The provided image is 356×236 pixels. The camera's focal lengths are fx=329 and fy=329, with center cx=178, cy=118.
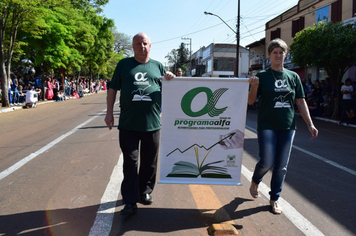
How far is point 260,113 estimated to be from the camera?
399 cm

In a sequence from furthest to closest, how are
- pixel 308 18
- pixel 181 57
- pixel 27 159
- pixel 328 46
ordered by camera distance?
pixel 181 57
pixel 308 18
pixel 328 46
pixel 27 159

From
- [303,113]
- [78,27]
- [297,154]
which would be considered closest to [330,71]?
[297,154]

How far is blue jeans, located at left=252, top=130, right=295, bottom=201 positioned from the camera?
3.88 m

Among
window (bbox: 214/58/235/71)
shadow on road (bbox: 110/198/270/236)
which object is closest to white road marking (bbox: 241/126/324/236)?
shadow on road (bbox: 110/198/270/236)

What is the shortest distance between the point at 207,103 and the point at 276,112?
0.82m

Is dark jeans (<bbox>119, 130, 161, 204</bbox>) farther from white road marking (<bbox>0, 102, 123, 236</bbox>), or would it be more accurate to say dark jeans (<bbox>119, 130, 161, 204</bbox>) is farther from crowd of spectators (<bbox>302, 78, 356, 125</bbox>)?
crowd of spectators (<bbox>302, 78, 356, 125</bbox>)

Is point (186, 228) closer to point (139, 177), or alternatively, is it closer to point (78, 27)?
point (139, 177)

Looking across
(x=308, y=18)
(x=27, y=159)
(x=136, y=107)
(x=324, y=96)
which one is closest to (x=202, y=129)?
(x=136, y=107)

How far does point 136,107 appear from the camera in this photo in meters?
3.72

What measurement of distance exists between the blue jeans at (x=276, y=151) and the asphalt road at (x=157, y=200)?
0.39m

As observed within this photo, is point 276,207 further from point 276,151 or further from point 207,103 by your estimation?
point 207,103

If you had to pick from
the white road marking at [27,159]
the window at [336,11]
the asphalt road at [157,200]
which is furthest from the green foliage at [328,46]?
the white road marking at [27,159]

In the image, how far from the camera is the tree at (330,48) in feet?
46.6

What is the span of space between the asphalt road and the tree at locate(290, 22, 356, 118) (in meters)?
8.58
